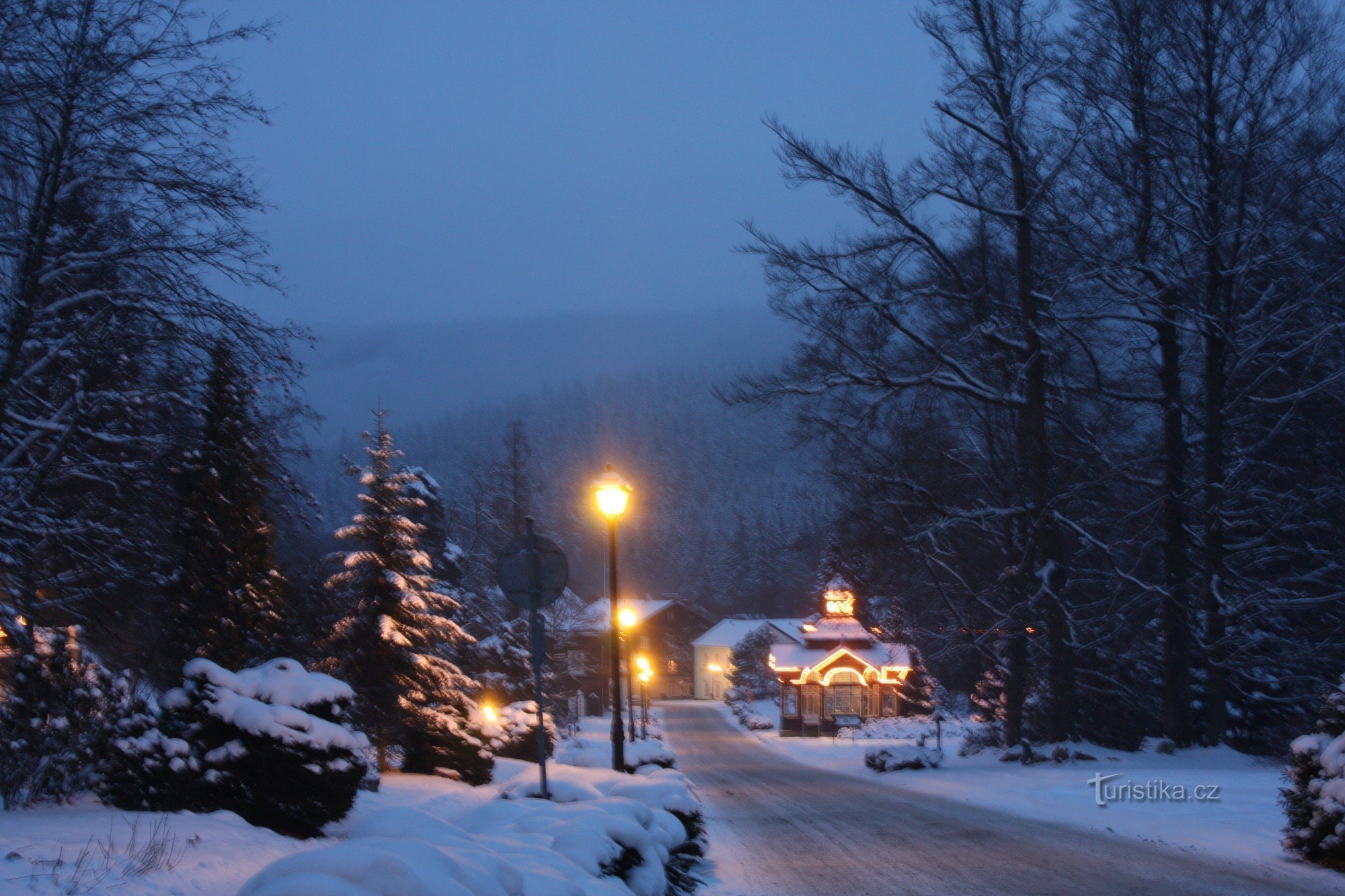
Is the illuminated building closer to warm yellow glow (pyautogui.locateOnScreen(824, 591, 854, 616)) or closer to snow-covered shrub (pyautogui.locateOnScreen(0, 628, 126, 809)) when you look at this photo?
warm yellow glow (pyautogui.locateOnScreen(824, 591, 854, 616))

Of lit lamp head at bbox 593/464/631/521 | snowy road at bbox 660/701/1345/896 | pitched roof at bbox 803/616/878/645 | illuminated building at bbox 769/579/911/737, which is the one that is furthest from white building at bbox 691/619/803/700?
lit lamp head at bbox 593/464/631/521

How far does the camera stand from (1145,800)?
14.8m

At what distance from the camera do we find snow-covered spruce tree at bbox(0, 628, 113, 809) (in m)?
9.47

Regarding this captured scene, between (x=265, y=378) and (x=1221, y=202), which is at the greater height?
(x=1221, y=202)

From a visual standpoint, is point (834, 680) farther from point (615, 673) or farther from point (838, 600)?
point (615, 673)

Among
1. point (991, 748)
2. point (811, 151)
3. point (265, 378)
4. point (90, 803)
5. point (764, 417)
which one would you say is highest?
point (811, 151)

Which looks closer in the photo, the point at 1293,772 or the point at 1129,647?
the point at 1293,772

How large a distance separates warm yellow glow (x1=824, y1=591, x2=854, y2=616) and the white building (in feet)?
75.5

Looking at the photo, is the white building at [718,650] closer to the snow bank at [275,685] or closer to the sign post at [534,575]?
the snow bank at [275,685]

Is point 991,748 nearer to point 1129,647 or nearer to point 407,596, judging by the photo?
point 1129,647

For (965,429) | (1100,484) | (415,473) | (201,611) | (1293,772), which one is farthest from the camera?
(415,473)

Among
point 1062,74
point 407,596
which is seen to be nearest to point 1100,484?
point 1062,74

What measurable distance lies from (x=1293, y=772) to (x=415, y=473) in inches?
1521

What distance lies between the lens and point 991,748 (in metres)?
26.2
